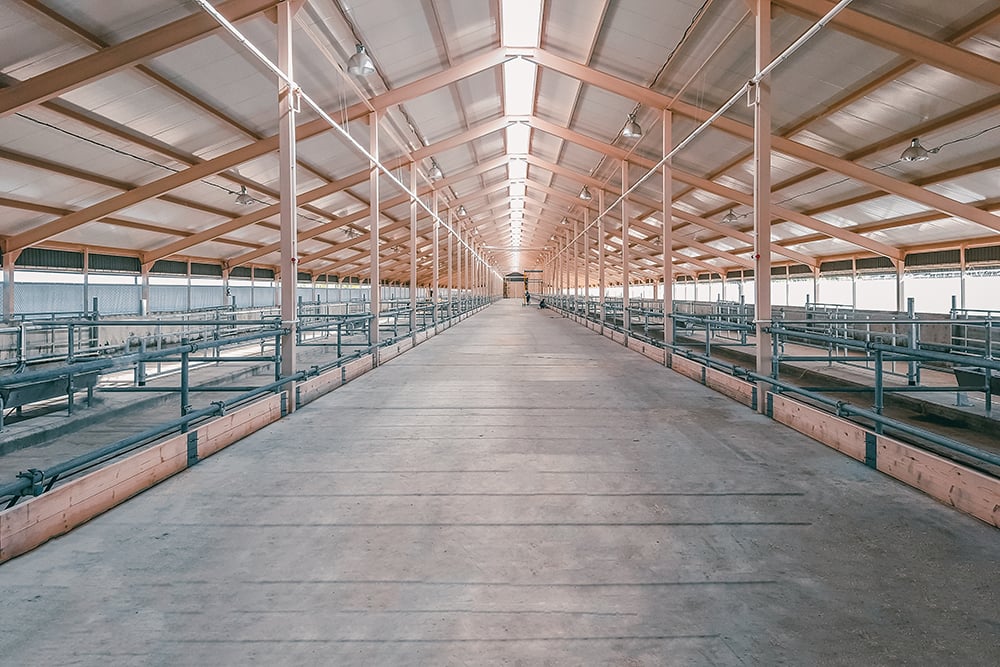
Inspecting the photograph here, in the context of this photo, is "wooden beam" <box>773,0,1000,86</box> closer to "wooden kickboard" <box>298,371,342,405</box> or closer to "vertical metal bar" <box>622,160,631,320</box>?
"vertical metal bar" <box>622,160,631,320</box>

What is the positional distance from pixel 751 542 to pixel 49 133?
14115mm

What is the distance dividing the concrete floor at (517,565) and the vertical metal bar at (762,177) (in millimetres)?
2331

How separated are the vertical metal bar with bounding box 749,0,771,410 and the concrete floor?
2.33 meters

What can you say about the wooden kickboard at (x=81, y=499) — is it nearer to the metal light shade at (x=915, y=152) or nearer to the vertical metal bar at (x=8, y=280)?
the metal light shade at (x=915, y=152)

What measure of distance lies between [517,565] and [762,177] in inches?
242

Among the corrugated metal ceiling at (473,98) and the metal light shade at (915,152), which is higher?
Answer: the corrugated metal ceiling at (473,98)

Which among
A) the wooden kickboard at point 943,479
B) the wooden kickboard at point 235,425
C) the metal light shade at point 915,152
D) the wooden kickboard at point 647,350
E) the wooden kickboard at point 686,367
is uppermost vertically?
the metal light shade at point 915,152

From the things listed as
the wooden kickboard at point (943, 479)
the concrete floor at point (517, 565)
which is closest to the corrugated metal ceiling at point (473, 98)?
the wooden kickboard at point (943, 479)

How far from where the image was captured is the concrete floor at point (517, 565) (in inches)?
88.4

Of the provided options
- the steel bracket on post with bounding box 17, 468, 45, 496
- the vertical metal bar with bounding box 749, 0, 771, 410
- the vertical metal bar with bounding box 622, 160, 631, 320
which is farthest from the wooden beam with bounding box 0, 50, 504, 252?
the steel bracket on post with bounding box 17, 468, 45, 496

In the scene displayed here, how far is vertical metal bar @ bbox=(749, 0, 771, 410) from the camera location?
6957mm

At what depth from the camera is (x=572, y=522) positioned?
3480mm

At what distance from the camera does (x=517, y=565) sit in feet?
9.53

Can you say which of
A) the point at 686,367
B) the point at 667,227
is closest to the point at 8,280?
the point at 667,227
